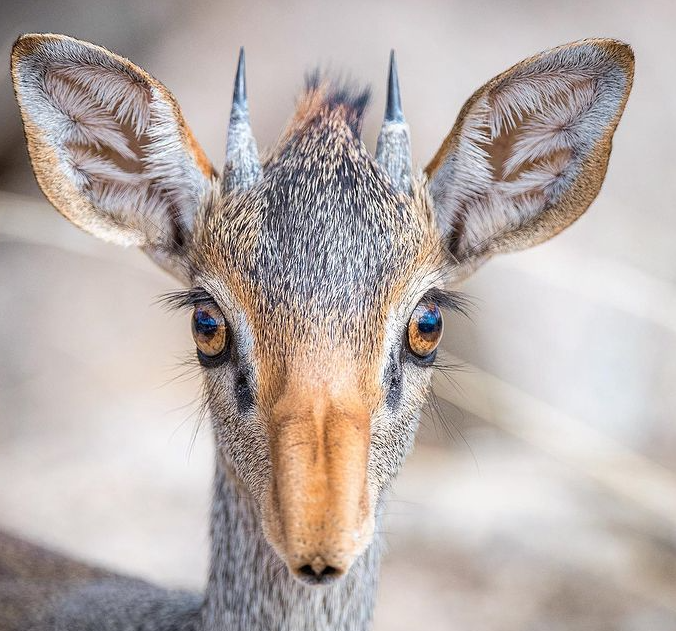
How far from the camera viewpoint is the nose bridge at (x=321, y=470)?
7.50 ft

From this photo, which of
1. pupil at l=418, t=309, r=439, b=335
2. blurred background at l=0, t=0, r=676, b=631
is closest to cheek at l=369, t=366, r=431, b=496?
pupil at l=418, t=309, r=439, b=335

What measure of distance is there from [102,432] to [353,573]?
5.17m

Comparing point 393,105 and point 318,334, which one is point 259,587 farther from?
point 393,105

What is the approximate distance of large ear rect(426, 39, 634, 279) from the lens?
300 cm

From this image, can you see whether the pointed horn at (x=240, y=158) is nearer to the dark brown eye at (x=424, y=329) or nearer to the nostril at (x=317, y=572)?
the dark brown eye at (x=424, y=329)

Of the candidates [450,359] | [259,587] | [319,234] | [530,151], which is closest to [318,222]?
[319,234]

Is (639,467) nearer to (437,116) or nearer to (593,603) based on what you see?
(593,603)

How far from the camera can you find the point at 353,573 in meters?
3.14

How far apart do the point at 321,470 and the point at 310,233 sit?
2.57 ft

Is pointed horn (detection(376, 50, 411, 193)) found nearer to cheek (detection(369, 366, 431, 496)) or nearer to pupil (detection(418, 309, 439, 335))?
pupil (detection(418, 309, 439, 335))

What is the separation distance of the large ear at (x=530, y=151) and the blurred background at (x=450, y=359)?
121 inches

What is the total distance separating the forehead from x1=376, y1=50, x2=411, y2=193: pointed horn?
62mm

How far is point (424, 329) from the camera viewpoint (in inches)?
113

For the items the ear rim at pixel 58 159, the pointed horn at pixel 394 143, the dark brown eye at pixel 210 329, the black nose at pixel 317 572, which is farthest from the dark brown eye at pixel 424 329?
the ear rim at pixel 58 159
